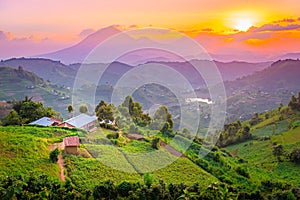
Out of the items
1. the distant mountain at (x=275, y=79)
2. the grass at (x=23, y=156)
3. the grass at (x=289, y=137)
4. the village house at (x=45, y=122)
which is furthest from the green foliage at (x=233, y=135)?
the distant mountain at (x=275, y=79)

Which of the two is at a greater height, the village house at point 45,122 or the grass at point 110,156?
the village house at point 45,122

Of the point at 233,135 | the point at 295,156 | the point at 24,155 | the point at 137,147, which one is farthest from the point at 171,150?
the point at 233,135

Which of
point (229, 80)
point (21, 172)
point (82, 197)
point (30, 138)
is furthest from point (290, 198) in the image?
point (229, 80)

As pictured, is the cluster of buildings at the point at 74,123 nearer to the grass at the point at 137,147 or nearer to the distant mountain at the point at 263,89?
the grass at the point at 137,147

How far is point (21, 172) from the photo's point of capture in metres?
16.2

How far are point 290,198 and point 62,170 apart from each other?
13.4 m

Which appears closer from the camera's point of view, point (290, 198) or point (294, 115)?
point (290, 198)

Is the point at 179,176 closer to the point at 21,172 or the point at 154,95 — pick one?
the point at 21,172

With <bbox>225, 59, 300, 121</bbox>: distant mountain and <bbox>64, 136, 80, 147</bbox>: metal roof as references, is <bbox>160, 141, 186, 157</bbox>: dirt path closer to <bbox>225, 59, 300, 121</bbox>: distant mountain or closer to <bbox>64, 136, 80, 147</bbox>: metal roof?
<bbox>64, 136, 80, 147</bbox>: metal roof

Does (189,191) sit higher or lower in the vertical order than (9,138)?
lower

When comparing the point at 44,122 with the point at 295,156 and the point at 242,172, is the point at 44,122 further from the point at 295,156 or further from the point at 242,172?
the point at 295,156

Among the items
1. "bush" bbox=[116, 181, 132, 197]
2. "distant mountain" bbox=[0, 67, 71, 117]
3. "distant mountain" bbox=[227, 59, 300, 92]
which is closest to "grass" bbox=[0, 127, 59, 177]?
"bush" bbox=[116, 181, 132, 197]

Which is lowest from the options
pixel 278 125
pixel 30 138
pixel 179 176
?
pixel 278 125

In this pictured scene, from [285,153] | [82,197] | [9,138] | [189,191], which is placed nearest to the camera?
[82,197]
